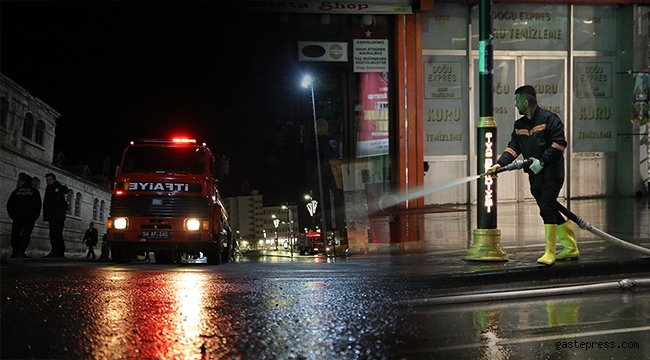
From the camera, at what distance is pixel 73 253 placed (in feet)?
140

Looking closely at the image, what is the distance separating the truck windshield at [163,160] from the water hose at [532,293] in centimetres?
833

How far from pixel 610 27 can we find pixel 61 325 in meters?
19.5

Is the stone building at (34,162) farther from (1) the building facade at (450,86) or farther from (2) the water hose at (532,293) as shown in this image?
(2) the water hose at (532,293)

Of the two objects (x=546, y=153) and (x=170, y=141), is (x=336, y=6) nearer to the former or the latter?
(x=170, y=141)

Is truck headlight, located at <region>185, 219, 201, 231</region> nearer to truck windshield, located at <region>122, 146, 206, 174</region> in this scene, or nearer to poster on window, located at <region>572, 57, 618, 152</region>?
truck windshield, located at <region>122, 146, 206, 174</region>

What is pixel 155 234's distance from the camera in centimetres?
1374

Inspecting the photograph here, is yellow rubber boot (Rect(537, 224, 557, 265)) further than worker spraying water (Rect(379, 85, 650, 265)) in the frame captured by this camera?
No

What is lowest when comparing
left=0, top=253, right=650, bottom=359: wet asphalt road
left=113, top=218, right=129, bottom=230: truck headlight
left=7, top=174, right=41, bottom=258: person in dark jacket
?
left=0, top=253, right=650, bottom=359: wet asphalt road

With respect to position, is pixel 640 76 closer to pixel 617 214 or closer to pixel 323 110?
pixel 617 214

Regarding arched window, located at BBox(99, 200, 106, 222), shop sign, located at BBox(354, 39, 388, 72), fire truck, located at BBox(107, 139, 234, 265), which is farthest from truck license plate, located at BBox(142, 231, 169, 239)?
arched window, located at BBox(99, 200, 106, 222)

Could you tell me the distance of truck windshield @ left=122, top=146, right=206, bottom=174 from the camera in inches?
555

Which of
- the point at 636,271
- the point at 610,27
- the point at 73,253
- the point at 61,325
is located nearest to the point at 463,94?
the point at 610,27

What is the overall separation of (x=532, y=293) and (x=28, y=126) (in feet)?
115

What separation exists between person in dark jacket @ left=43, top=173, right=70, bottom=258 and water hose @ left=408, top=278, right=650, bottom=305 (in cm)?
1144
